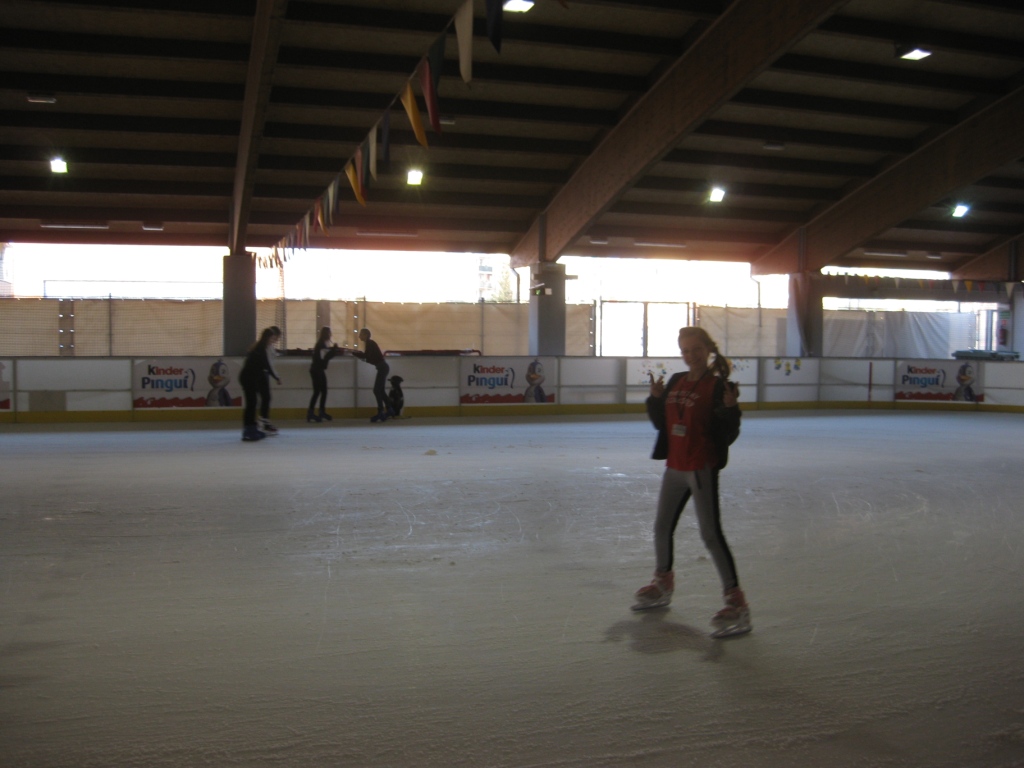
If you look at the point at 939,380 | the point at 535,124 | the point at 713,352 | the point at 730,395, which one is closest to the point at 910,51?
the point at 535,124

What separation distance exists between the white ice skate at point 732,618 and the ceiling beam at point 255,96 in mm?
8920

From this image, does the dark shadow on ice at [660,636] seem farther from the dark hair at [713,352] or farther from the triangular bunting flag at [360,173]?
the triangular bunting flag at [360,173]

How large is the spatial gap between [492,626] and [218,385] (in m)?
12.3

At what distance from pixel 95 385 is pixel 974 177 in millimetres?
16724

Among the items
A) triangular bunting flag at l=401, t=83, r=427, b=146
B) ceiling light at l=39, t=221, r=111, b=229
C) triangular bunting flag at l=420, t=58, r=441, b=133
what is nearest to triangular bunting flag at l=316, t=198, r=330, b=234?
triangular bunting flag at l=401, t=83, r=427, b=146

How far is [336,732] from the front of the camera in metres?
2.93

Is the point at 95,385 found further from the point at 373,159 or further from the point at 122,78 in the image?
the point at 373,159

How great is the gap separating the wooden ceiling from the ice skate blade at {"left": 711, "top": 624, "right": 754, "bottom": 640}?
7.60 metres

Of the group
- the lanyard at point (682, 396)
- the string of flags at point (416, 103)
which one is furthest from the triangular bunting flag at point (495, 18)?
the lanyard at point (682, 396)

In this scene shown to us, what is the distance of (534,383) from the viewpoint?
55.7 feet

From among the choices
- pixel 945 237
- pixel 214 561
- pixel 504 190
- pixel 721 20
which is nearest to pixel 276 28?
pixel 721 20

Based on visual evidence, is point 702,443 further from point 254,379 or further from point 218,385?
point 218,385

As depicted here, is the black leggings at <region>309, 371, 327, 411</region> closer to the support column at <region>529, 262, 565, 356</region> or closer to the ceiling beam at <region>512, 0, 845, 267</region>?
the support column at <region>529, 262, 565, 356</region>

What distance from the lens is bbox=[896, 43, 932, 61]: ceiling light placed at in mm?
13633
